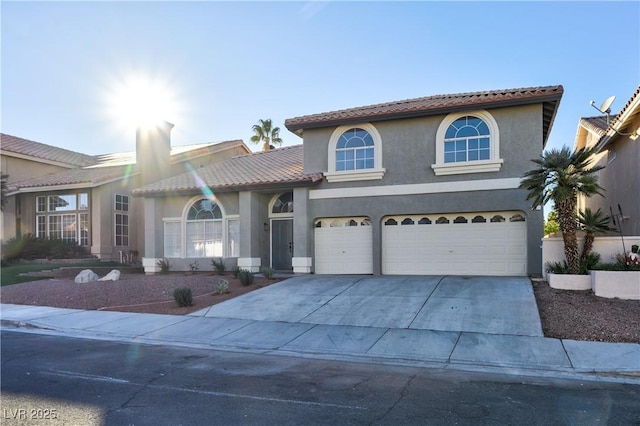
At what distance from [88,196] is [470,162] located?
18703 millimetres

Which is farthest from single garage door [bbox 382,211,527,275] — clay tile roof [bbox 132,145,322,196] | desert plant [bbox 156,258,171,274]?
desert plant [bbox 156,258,171,274]

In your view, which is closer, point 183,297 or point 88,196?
point 183,297

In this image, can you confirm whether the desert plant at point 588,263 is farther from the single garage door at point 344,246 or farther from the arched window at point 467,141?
the single garage door at point 344,246

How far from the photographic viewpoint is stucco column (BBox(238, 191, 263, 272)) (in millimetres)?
19328

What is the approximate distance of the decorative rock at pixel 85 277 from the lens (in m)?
18.7

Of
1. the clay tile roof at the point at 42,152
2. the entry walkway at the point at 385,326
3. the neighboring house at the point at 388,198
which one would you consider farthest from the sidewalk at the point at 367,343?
the clay tile roof at the point at 42,152

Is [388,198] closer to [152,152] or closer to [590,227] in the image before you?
[590,227]

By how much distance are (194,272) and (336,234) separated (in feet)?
20.2

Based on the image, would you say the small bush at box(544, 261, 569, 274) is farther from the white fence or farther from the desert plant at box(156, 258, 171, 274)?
the desert plant at box(156, 258, 171, 274)

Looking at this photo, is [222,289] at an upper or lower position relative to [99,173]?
lower

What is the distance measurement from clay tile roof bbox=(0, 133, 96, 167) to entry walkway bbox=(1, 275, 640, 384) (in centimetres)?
1517

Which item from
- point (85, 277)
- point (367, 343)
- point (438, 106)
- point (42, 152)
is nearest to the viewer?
point (367, 343)

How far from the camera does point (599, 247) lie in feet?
44.2

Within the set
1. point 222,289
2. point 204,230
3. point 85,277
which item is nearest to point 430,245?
point 222,289
